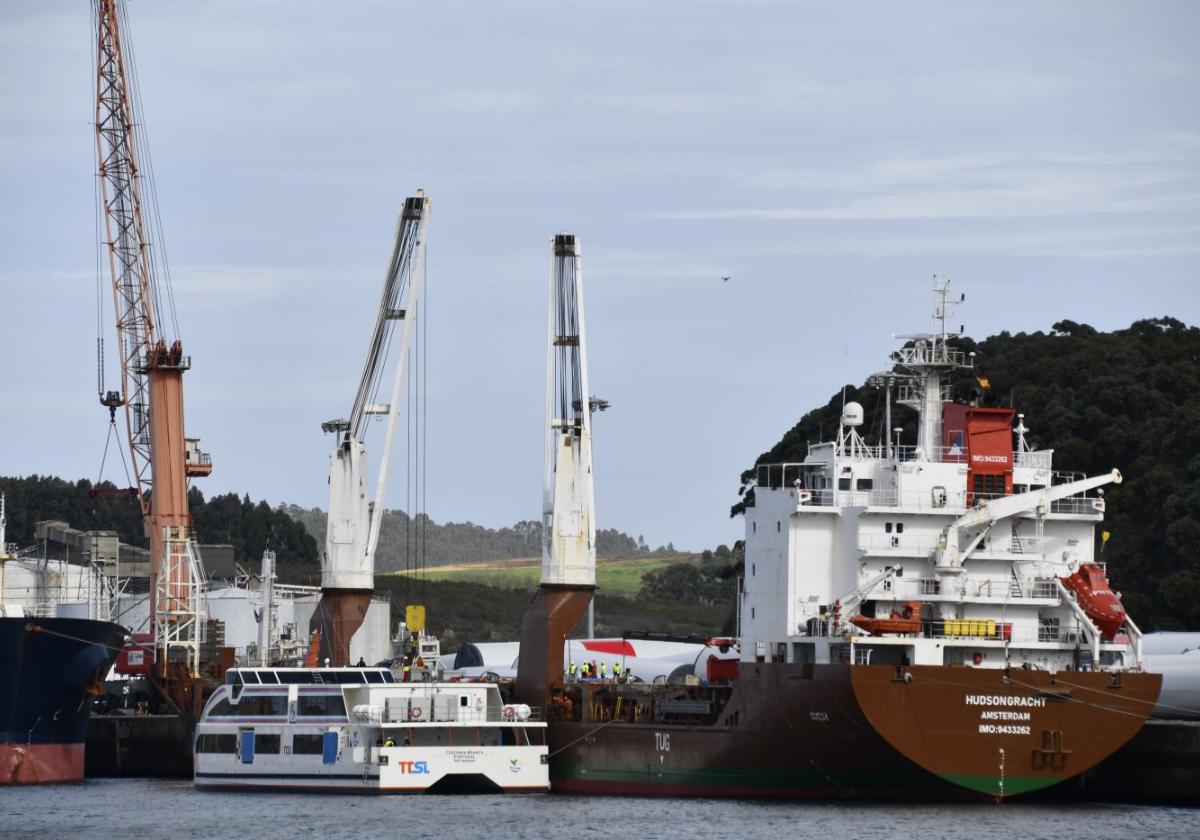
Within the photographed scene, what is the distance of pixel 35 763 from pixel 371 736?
15672mm

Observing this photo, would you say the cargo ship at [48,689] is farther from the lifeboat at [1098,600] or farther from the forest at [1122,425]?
the lifeboat at [1098,600]

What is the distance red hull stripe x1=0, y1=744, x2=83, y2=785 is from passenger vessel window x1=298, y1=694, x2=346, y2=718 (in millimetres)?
12597

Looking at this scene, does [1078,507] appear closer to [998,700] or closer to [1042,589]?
[1042,589]

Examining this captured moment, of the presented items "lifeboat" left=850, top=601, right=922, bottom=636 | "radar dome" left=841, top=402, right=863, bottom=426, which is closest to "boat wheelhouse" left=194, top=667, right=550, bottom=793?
"lifeboat" left=850, top=601, right=922, bottom=636

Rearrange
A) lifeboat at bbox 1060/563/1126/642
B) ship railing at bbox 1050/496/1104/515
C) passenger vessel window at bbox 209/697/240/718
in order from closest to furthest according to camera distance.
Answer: lifeboat at bbox 1060/563/1126/642 < ship railing at bbox 1050/496/1104/515 < passenger vessel window at bbox 209/697/240/718

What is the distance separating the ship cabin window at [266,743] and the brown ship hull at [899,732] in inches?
507

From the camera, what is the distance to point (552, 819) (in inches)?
2440

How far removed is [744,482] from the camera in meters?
112

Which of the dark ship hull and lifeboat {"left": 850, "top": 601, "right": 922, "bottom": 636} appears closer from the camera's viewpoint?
lifeboat {"left": 850, "top": 601, "right": 922, "bottom": 636}

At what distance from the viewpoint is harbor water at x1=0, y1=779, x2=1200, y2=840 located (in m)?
58.6

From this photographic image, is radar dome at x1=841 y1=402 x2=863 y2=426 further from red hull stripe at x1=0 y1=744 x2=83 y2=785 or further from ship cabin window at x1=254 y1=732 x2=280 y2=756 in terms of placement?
red hull stripe at x1=0 y1=744 x2=83 y2=785

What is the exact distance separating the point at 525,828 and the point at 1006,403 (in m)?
56.5

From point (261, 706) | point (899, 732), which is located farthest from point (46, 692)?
point (899, 732)

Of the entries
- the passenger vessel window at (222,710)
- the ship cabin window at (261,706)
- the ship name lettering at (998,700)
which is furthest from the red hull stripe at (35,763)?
the ship name lettering at (998,700)
